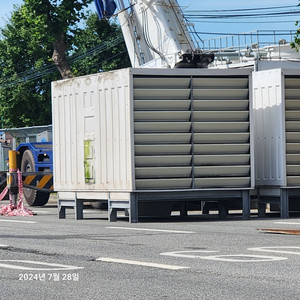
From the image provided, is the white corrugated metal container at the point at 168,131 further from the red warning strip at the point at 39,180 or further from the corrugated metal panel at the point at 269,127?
the red warning strip at the point at 39,180

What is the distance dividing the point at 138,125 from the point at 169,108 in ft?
2.44

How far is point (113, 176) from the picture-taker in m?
19.2

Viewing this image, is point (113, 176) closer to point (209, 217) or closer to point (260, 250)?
point (209, 217)

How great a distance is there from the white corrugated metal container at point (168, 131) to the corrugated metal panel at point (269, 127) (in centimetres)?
77

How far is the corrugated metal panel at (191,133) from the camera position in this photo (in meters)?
18.8

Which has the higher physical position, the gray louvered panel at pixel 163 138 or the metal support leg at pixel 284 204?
the gray louvered panel at pixel 163 138

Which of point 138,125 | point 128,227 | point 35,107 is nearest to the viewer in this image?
point 128,227

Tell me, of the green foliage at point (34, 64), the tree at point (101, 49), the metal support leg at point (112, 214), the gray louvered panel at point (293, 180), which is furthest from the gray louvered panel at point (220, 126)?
the tree at point (101, 49)

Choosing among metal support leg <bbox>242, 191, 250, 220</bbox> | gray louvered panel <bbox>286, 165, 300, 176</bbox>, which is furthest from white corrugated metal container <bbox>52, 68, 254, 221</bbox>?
gray louvered panel <bbox>286, 165, 300, 176</bbox>

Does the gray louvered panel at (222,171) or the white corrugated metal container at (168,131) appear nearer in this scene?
the white corrugated metal container at (168,131)

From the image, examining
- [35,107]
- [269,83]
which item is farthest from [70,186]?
[35,107]

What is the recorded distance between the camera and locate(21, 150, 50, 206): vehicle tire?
28.1 meters

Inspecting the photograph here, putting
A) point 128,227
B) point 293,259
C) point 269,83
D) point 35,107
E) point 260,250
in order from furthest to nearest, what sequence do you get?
point 35,107 < point 269,83 < point 128,227 < point 260,250 < point 293,259

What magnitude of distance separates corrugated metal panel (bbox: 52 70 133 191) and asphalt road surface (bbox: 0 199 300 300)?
2.57 m
